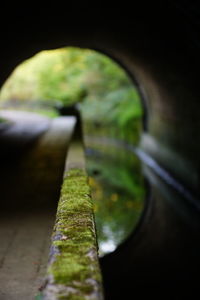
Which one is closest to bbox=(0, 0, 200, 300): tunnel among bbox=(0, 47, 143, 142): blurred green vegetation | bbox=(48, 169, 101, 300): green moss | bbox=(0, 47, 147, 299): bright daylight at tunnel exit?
bbox=(0, 47, 147, 299): bright daylight at tunnel exit

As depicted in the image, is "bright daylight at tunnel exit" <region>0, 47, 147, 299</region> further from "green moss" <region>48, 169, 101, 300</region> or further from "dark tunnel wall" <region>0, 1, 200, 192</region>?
"dark tunnel wall" <region>0, 1, 200, 192</region>

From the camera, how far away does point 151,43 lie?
12.4 m

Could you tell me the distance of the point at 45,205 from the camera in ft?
22.8

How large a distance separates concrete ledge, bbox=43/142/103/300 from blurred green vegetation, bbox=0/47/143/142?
21.1m

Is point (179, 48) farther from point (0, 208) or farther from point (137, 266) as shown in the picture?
point (0, 208)

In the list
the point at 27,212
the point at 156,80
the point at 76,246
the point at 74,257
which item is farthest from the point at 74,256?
the point at 156,80

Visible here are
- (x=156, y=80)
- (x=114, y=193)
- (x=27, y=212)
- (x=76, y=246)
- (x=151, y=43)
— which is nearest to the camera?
(x=76, y=246)

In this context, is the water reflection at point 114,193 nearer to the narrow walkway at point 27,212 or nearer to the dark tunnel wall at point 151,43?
the dark tunnel wall at point 151,43

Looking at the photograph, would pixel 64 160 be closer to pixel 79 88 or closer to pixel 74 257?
pixel 74 257

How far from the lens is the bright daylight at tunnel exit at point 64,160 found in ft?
14.7

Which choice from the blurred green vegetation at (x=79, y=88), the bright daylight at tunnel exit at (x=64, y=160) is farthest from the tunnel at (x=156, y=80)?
the blurred green vegetation at (x=79, y=88)

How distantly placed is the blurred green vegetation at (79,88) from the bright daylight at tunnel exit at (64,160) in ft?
0.28

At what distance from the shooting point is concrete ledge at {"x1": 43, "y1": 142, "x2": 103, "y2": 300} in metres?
2.38

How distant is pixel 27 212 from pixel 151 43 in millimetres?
8056
